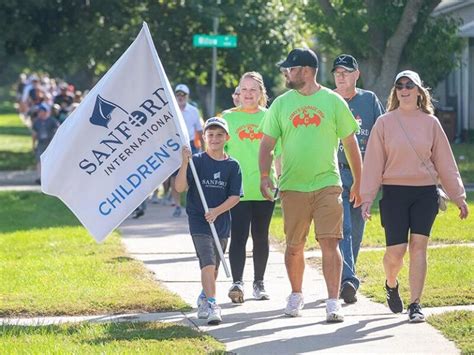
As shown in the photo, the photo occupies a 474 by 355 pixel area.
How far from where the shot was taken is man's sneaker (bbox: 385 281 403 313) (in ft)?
30.7

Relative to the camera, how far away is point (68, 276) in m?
11.7

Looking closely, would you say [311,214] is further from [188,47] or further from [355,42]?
[188,47]

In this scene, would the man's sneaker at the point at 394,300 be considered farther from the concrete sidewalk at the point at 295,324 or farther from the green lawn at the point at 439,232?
the green lawn at the point at 439,232

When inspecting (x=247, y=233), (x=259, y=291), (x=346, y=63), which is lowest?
(x=259, y=291)

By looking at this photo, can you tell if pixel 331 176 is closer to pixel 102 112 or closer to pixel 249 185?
pixel 249 185

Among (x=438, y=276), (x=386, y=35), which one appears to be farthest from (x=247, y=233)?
(x=386, y=35)

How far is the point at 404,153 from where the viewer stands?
29.7 feet

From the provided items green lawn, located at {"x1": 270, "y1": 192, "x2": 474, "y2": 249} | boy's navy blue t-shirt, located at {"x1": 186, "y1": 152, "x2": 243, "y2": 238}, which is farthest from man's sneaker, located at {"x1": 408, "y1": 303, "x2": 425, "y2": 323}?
green lawn, located at {"x1": 270, "y1": 192, "x2": 474, "y2": 249}

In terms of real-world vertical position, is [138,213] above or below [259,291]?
below

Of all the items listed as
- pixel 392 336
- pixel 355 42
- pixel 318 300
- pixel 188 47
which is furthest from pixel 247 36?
pixel 392 336

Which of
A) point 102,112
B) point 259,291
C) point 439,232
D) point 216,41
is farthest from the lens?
point 216,41

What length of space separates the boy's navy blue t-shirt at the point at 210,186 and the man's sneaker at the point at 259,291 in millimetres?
1050

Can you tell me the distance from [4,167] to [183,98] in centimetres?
1382

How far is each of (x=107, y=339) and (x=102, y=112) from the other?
198 cm
